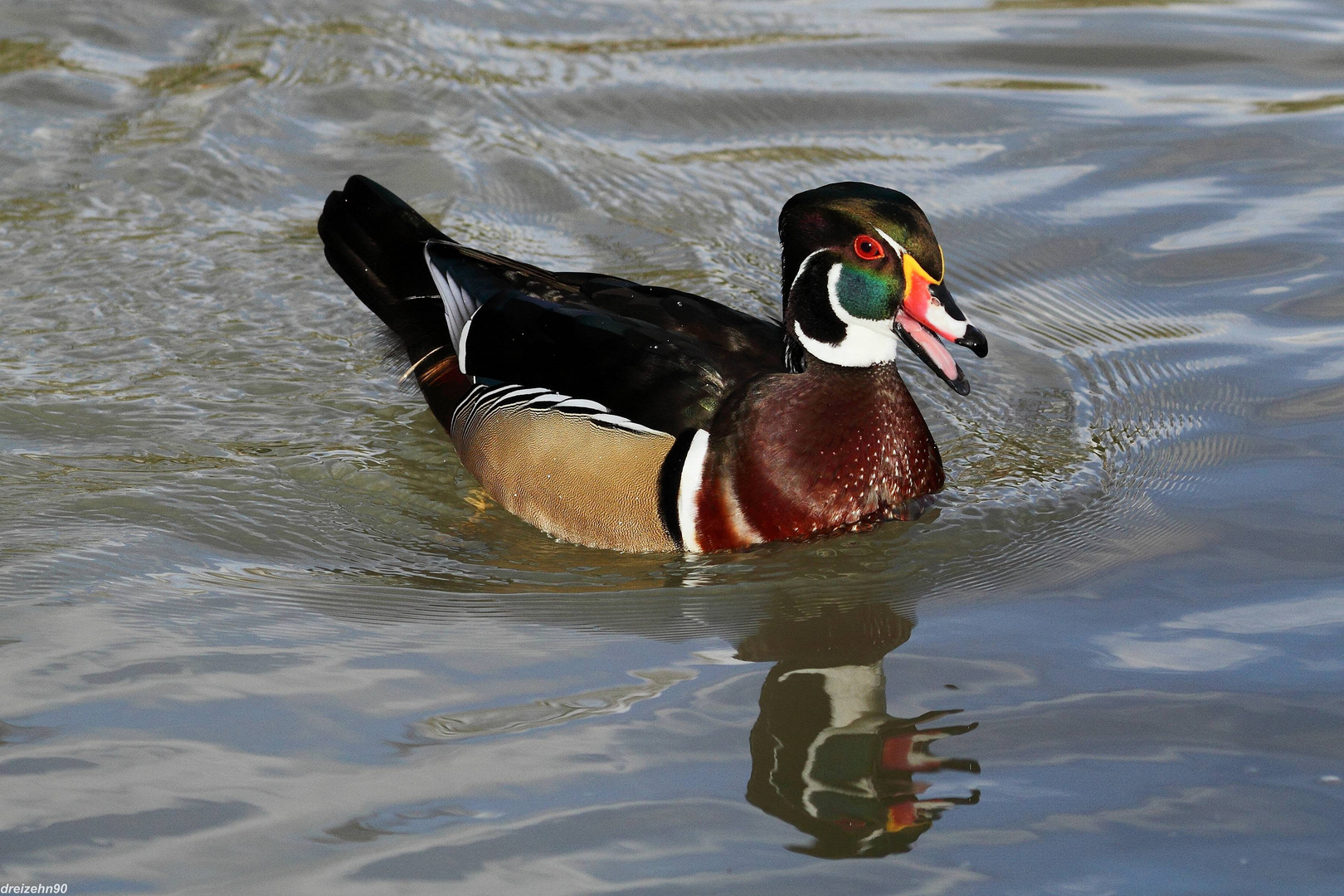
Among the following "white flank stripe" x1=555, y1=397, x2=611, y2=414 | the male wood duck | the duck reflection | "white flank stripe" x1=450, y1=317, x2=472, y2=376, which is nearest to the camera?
the duck reflection

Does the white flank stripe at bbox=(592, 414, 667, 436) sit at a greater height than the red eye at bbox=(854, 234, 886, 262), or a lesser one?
lesser

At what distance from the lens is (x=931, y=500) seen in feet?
17.7

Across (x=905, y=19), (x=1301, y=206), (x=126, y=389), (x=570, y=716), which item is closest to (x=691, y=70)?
(x=905, y=19)

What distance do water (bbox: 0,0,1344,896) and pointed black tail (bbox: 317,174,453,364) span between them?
355 millimetres

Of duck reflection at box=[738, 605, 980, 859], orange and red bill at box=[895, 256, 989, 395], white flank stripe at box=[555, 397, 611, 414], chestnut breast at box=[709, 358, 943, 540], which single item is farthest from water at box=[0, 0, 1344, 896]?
orange and red bill at box=[895, 256, 989, 395]

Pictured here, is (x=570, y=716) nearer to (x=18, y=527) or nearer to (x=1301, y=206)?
(x=18, y=527)

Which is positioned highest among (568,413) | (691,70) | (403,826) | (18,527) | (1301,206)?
(691,70)

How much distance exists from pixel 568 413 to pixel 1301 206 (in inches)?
174

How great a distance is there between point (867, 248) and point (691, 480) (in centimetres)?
94

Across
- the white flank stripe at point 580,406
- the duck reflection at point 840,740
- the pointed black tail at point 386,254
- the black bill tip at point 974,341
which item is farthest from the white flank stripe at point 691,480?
the pointed black tail at point 386,254

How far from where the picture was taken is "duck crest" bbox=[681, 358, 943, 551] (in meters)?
5.12

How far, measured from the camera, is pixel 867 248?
5.04m

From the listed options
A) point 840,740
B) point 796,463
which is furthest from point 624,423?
point 840,740

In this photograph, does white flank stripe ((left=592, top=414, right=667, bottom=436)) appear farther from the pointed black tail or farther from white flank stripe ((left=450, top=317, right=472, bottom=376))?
the pointed black tail
